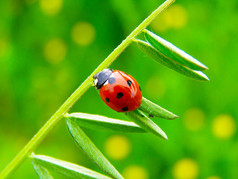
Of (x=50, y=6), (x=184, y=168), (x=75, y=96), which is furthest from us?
(x=50, y=6)

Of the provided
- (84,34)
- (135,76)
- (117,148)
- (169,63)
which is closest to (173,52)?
(169,63)

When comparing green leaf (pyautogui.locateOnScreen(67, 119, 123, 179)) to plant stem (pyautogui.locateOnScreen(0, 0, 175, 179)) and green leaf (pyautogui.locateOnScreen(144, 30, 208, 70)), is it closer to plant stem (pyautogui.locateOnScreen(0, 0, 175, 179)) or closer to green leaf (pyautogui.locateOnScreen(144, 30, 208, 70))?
plant stem (pyautogui.locateOnScreen(0, 0, 175, 179))

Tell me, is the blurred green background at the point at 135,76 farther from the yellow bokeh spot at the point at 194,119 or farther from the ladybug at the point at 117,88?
the ladybug at the point at 117,88

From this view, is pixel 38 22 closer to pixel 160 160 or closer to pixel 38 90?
pixel 38 90

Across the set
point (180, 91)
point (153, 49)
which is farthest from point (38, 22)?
point (153, 49)

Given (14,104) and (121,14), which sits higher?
(121,14)

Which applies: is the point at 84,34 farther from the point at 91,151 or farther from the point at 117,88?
the point at 91,151

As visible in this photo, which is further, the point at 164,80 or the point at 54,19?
the point at 54,19
